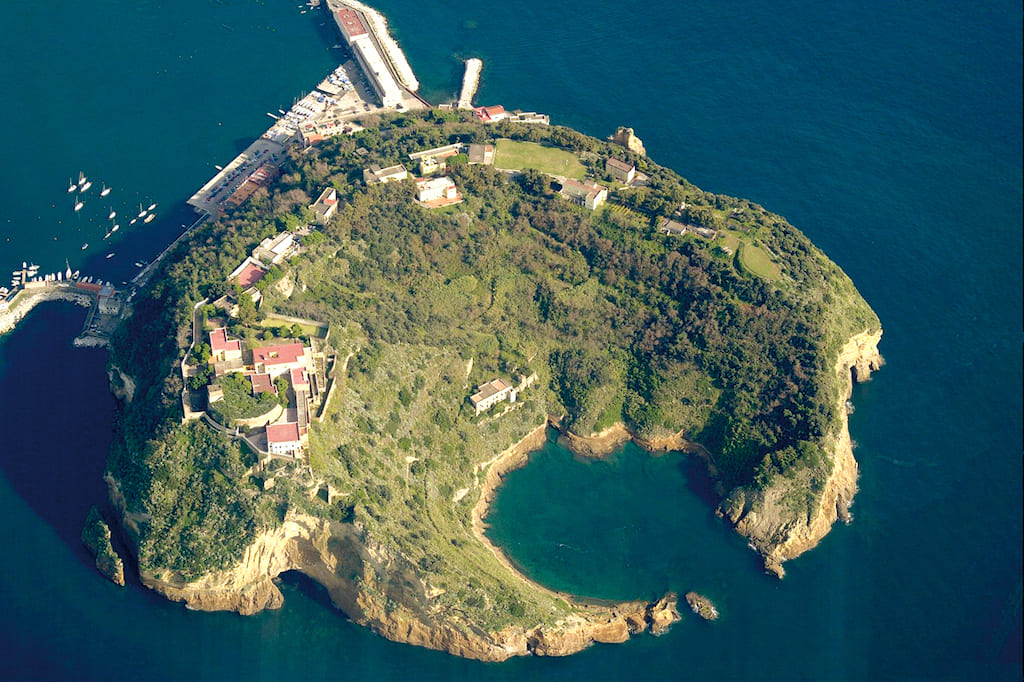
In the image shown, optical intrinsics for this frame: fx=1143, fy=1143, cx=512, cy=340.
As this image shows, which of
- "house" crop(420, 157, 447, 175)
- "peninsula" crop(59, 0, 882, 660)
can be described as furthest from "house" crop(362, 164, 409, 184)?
"house" crop(420, 157, 447, 175)

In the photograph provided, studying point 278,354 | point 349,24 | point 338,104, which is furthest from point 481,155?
point 349,24

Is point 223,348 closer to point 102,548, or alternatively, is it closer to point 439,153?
point 102,548

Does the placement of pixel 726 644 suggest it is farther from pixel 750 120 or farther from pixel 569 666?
pixel 750 120

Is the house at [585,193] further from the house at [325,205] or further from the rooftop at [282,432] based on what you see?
the rooftop at [282,432]

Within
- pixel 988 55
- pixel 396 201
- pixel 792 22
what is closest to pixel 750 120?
pixel 792 22

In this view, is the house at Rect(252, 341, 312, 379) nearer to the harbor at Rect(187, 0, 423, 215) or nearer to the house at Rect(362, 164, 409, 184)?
the house at Rect(362, 164, 409, 184)

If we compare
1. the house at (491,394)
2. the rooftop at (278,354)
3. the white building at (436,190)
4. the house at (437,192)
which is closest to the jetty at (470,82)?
the white building at (436,190)

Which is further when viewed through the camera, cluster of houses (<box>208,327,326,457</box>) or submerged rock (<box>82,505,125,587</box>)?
cluster of houses (<box>208,327,326,457</box>)
